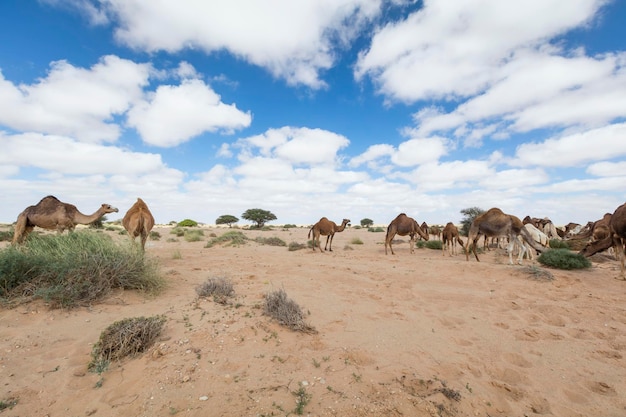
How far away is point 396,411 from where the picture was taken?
2930mm

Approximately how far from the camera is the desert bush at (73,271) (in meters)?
5.10

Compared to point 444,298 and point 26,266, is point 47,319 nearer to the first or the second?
point 26,266

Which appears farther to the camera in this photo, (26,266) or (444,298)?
(444,298)

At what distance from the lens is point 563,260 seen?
10156mm

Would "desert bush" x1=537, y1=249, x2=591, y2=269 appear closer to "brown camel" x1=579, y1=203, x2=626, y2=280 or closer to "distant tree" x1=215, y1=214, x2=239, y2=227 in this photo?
"brown camel" x1=579, y1=203, x2=626, y2=280

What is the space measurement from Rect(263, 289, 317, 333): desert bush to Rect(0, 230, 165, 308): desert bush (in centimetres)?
258

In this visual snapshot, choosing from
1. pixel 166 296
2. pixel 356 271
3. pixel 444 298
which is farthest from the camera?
pixel 356 271

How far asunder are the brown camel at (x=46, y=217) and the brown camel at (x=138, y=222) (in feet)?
5.01

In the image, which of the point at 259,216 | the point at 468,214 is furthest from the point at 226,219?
the point at 468,214

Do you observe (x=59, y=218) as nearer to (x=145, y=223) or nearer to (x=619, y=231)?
(x=145, y=223)

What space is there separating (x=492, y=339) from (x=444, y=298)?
2262 millimetres

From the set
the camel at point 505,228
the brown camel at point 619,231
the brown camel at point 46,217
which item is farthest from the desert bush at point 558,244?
the brown camel at point 46,217

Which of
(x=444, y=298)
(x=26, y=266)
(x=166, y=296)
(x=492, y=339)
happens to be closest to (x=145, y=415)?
(x=166, y=296)

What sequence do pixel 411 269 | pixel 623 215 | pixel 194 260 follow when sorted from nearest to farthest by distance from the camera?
pixel 623 215, pixel 411 269, pixel 194 260
